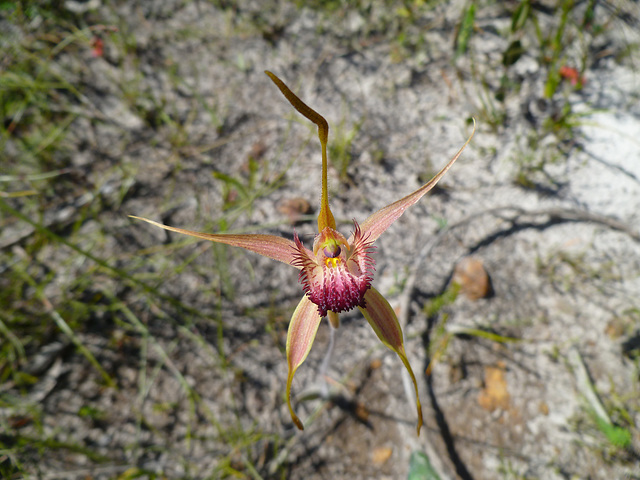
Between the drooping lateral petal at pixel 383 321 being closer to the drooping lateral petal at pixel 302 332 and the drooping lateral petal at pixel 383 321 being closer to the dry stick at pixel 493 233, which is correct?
the drooping lateral petal at pixel 302 332

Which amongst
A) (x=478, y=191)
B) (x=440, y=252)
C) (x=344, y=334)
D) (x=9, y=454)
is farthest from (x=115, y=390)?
(x=478, y=191)

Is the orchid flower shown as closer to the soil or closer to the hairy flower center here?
the hairy flower center

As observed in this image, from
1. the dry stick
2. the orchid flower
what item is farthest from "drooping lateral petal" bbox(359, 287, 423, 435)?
the dry stick

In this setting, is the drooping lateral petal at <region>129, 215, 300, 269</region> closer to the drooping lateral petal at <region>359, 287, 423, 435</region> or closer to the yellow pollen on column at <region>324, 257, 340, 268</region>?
the yellow pollen on column at <region>324, 257, 340, 268</region>

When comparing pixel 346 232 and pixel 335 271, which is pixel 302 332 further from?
pixel 346 232

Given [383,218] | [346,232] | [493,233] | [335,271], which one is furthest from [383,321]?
[493,233]

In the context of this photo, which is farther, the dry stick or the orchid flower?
the dry stick

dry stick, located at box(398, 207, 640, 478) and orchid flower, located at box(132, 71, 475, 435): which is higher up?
dry stick, located at box(398, 207, 640, 478)

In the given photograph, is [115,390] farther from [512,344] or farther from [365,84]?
[365,84]

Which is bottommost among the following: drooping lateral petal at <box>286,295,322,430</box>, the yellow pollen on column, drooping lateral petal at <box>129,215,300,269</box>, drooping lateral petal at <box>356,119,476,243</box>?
drooping lateral petal at <box>286,295,322,430</box>
